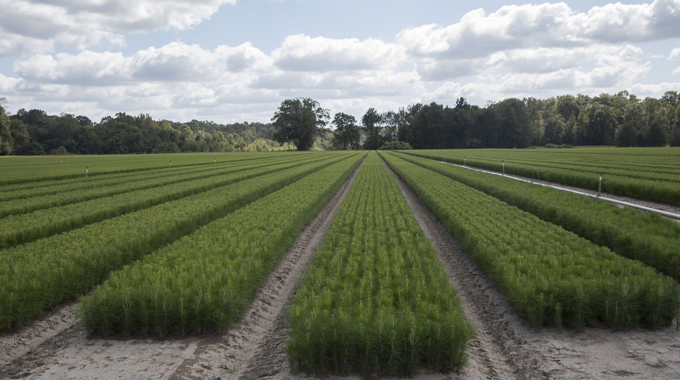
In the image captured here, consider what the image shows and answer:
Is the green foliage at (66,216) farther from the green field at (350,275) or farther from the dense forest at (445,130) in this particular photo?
the dense forest at (445,130)

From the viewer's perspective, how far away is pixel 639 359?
5.62 m

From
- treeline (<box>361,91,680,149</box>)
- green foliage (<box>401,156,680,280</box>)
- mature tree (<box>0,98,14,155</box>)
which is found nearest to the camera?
green foliage (<box>401,156,680,280</box>)

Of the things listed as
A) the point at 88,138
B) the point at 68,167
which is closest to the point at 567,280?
the point at 68,167

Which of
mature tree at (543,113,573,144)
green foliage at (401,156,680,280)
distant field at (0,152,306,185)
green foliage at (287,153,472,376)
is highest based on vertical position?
mature tree at (543,113,573,144)

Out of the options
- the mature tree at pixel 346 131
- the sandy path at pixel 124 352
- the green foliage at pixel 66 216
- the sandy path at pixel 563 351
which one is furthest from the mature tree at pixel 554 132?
the sandy path at pixel 124 352

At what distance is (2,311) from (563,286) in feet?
33.0

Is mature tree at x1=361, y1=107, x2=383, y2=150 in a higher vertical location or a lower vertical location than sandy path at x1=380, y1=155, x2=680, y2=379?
higher

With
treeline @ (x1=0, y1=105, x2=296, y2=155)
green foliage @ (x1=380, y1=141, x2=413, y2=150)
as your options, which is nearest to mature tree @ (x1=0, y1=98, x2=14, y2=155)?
treeline @ (x1=0, y1=105, x2=296, y2=155)

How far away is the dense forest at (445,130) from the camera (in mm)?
110125

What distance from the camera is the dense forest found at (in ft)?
361

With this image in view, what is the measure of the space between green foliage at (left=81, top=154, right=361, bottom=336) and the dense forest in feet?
353

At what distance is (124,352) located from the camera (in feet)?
19.7

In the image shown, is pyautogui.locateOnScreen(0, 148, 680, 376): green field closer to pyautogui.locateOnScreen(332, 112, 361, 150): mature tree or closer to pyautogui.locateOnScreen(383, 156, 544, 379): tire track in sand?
pyautogui.locateOnScreen(383, 156, 544, 379): tire track in sand

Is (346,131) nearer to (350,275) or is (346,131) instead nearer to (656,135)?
(656,135)
